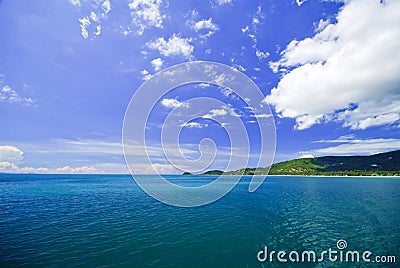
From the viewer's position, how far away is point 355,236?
2330 centimetres

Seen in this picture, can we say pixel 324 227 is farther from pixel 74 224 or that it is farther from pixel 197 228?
pixel 74 224

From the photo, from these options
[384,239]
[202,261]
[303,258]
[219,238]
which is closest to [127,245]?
[202,261]

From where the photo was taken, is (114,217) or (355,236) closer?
(355,236)

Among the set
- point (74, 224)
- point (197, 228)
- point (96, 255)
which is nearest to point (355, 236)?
point (197, 228)

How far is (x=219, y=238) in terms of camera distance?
74.3ft

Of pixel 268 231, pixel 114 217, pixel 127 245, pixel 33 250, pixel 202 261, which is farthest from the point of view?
pixel 114 217

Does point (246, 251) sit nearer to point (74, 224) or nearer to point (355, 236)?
point (355, 236)

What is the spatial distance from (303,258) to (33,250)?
79.3 ft

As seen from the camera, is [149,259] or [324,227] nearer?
[149,259]

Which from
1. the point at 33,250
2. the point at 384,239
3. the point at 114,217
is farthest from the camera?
the point at 114,217

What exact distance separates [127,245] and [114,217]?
13049mm

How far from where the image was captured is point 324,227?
26906 mm

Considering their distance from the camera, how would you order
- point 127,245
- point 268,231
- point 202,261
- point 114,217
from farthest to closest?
point 114,217, point 268,231, point 127,245, point 202,261

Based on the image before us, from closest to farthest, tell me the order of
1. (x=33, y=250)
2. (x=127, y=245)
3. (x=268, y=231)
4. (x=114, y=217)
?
(x=33, y=250)
(x=127, y=245)
(x=268, y=231)
(x=114, y=217)
